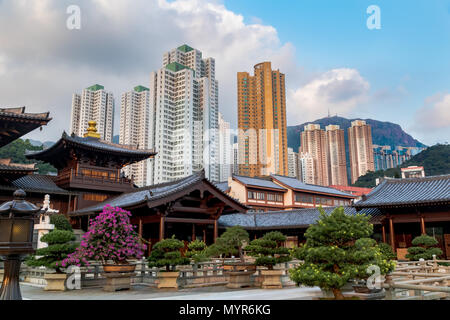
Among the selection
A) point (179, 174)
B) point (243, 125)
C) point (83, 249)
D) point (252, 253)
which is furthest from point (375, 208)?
point (243, 125)

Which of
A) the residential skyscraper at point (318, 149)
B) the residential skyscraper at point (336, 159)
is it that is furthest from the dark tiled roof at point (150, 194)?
the residential skyscraper at point (336, 159)

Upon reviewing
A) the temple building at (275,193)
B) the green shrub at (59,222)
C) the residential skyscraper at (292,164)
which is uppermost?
the residential skyscraper at (292,164)

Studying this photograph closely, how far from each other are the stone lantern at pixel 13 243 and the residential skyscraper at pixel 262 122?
10436 cm

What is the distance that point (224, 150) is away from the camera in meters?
118

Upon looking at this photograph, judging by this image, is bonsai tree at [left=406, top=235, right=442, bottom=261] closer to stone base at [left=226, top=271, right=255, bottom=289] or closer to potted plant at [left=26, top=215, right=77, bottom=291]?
stone base at [left=226, top=271, right=255, bottom=289]

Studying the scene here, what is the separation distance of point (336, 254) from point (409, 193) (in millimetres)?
21306

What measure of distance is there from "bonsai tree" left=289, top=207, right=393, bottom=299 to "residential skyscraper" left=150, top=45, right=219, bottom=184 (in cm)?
9135

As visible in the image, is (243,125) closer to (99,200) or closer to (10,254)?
(99,200)

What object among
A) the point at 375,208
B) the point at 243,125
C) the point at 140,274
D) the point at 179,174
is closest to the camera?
the point at 140,274

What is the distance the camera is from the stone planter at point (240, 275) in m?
17.1

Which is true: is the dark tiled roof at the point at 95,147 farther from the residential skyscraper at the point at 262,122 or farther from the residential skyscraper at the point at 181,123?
the residential skyscraper at the point at 262,122
